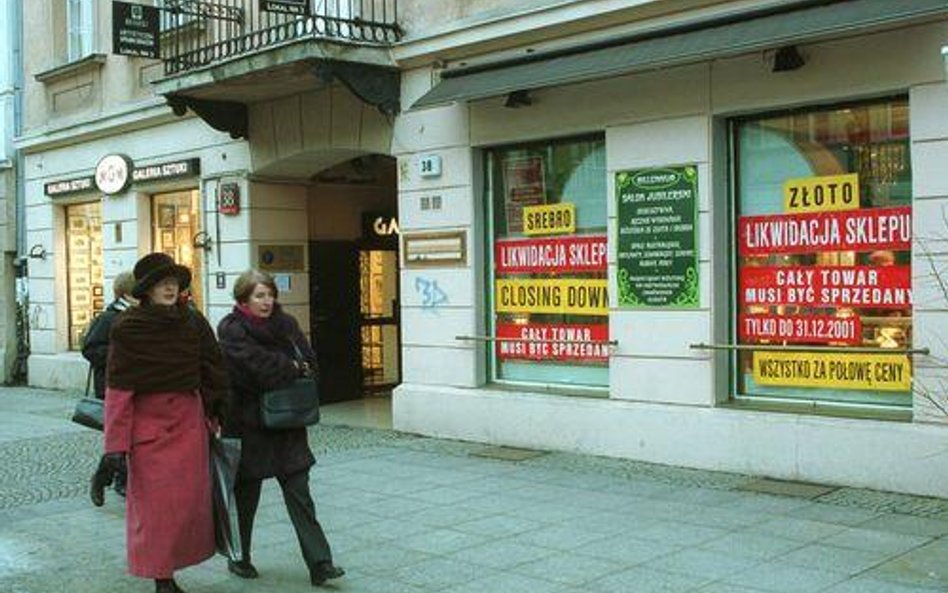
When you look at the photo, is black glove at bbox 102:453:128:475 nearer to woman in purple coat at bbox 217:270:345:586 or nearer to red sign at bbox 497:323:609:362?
woman in purple coat at bbox 217:270:345:586

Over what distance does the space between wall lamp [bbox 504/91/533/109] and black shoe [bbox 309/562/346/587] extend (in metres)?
5.16

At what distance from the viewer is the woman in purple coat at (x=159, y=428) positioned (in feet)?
19.3

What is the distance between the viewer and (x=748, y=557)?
6.46 metres

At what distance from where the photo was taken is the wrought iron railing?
36.4 feet

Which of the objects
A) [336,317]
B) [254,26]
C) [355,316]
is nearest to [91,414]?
[254,26]

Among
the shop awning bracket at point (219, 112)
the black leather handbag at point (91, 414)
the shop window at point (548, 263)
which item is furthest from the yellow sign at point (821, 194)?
the shop awning bracket at point (219, 112)

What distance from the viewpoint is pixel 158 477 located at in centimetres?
592

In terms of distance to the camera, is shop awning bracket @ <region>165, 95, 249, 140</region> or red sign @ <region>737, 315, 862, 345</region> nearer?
red sign @ <region>737, 315, 862, 345</region>

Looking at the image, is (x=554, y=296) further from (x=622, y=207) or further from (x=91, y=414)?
(x=91, y=414)

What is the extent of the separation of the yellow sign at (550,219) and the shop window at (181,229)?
5360 millimetres

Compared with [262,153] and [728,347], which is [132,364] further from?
[262,153]

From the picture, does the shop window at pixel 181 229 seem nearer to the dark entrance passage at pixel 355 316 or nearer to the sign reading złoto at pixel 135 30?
the dark entrance passage at pixel 355 316

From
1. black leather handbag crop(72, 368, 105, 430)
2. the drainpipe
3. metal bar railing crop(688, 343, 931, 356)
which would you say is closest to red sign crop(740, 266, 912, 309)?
metal bar railing crop(688, 343, 931, 356)

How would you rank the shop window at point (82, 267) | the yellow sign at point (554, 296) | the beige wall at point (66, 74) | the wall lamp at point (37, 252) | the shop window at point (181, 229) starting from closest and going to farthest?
the yellow sign at point (554, 296)
the shop window at point (181, 229)
the beige wall at point (66, 74)
the shop window at point (82, 267)
the wall lamp at point (37, 252)
